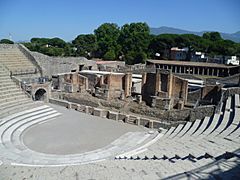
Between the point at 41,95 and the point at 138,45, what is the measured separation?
36.5 metres

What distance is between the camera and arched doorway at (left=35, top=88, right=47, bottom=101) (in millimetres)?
20647

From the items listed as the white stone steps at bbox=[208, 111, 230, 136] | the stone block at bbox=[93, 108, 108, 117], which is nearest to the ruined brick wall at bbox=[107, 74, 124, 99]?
the stone block at bbox=[93, 108, 108, 117]

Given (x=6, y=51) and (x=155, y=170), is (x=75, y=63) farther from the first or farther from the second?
(x=155, y=170)

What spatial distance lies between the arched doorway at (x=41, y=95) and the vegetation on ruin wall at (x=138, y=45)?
31132mm

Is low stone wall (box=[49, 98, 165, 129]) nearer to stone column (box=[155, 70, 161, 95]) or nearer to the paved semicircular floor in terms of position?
the paved semicircular floor

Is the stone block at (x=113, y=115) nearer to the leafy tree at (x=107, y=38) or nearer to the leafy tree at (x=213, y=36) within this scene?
the leafy tree at (x=107, y=38)

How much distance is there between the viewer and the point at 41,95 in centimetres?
2091

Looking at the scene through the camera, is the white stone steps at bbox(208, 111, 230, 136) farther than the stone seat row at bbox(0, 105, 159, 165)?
Yes

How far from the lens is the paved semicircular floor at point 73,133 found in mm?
12634

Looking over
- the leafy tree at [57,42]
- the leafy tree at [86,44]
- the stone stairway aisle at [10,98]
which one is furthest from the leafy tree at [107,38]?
the stone stairway aisle at [10,98]

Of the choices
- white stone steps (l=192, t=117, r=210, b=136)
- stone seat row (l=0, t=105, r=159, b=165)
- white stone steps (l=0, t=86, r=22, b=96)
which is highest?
white stone steps (l=0, t=86, r=22, b=96)

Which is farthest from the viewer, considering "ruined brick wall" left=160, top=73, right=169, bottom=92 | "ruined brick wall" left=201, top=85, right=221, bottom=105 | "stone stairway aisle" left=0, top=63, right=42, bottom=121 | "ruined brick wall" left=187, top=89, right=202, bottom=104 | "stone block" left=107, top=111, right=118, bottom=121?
"ruined brick wall" left=160, top=73, right=169, bottom=92

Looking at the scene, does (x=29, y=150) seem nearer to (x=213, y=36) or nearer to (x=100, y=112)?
(x=100, y=112)

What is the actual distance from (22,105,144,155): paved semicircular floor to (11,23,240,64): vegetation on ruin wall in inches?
1352
